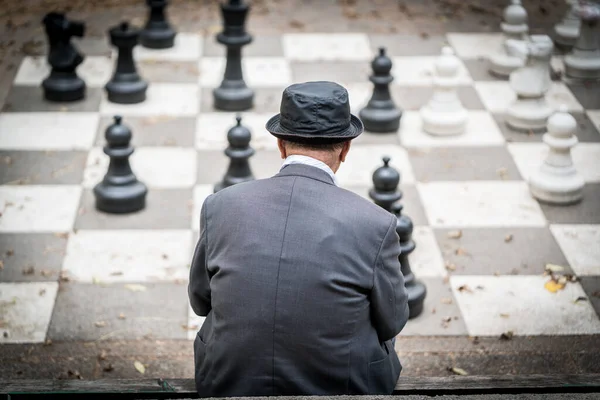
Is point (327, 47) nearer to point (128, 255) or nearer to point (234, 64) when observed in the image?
point (234, 64)

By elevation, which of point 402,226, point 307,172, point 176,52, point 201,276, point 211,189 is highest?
point 307,172

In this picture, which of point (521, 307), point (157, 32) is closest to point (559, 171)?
point (521, 307)

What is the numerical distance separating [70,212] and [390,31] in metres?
3.16

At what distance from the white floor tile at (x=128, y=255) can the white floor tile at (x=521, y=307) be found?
46.9 inches

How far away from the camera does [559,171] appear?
480 centimetres

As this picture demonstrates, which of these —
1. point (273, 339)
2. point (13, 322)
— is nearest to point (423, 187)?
point (13, 322)

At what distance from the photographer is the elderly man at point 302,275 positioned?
7.97ft

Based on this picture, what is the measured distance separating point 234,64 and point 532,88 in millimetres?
1699

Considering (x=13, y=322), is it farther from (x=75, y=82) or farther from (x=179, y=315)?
(x=75, y=82)

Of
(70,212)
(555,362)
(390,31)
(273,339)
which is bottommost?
(390,31)

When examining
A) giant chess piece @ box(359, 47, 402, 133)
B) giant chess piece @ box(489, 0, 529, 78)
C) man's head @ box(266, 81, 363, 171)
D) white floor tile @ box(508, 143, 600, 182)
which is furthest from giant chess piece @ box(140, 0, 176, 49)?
man's head @ box(266, 81, 363, 171)

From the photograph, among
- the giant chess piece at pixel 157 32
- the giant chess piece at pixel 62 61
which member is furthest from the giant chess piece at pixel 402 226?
the giant chess piece at pixel 157 32

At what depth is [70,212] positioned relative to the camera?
183 inches

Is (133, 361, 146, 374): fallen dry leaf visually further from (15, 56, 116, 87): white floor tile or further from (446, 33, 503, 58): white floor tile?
(446, 33, 503, 58): white floor tile
